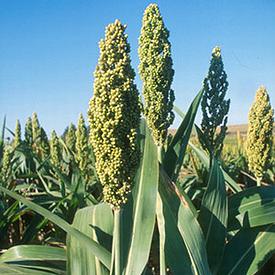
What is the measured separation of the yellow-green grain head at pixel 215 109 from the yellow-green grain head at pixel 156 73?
37 cm

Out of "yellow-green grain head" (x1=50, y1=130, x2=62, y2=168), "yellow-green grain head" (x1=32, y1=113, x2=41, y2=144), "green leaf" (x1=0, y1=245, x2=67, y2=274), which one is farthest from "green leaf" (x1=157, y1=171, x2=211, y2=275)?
"yellow-green grain head" (x1=32, y1=113, x2=41, y2=144)

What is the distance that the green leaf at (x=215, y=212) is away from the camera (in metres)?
1.96

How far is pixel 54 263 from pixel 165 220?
0.70 m

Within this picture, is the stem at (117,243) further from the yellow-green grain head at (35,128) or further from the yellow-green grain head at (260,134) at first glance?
the yellow-green grain head at (35,128)

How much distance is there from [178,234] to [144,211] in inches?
9.0

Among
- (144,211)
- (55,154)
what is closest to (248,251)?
(144,211)

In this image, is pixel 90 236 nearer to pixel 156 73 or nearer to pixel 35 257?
pixel 35 257

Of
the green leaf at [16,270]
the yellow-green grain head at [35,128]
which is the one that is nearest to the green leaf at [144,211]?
the green leaf at [16,270]

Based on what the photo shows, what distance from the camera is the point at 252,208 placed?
2088mm

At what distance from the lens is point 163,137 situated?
71.4 inches

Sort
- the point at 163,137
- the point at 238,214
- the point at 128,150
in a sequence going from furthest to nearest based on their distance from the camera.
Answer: the point at 238,214
the point at 163,137
the point at 128,150

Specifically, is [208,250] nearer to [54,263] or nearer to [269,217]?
[269,217]

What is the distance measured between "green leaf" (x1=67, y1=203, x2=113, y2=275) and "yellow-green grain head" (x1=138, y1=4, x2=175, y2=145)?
43cm

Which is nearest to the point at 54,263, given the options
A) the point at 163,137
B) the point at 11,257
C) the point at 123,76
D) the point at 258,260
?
the point at 11,257
